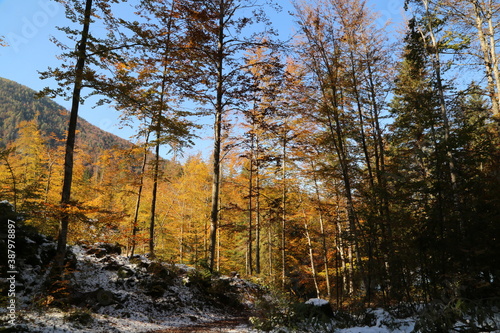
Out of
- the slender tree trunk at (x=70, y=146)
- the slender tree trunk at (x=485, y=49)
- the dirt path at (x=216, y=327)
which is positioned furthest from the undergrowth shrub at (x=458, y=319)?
the slender tree trunk at (x=485, y=49)

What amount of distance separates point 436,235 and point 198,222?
55.9ft

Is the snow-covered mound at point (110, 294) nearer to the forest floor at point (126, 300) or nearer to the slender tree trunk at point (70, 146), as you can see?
the forest floor at point (126, 300)

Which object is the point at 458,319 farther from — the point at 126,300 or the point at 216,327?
the point at 126,300

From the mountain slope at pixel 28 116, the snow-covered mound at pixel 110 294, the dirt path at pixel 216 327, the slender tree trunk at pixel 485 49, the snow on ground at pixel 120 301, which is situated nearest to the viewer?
the snow on ground at pixel 120 301

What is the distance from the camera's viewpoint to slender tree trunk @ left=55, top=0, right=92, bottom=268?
7.01 meters

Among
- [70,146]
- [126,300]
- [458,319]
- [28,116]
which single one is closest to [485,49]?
[458,319]

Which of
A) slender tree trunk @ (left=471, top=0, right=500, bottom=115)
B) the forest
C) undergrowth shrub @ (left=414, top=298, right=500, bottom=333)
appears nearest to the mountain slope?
the forest

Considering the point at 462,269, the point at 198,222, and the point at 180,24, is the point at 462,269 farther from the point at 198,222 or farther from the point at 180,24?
the point at 198,222

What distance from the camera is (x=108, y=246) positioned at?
37.8ft

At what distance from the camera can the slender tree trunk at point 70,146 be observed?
7.01 metres

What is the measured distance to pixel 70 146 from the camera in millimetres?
7367

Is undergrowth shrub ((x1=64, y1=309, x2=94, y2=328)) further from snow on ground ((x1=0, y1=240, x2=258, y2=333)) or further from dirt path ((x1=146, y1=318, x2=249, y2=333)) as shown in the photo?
dirt path ((x1=146, y1=318, x2=249, y2=333))

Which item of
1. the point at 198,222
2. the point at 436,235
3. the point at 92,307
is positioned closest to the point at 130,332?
the point at 92,307

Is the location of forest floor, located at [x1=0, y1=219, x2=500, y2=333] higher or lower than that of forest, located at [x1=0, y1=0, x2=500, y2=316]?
lower
